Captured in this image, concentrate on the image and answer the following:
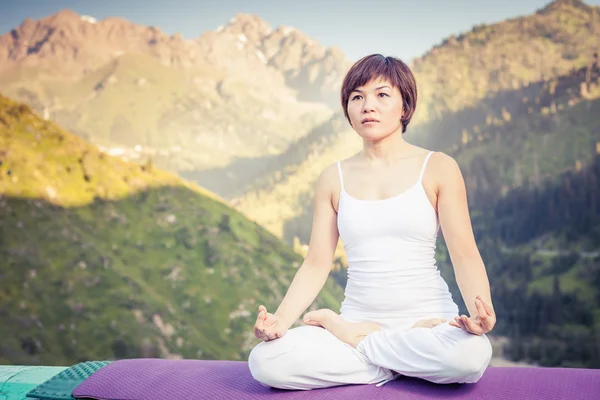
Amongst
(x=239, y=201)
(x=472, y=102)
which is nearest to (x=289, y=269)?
(x=239, y=201)

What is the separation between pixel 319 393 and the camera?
175 centimetres

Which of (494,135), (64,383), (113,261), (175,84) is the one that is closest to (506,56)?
(494,135)

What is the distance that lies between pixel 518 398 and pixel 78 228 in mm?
8700

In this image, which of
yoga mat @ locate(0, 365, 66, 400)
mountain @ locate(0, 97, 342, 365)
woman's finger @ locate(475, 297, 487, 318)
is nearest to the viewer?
woman's finger @ locate(475, 297, 487, 318)

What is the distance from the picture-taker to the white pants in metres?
1.64

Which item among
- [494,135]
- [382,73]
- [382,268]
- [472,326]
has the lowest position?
[472,326]

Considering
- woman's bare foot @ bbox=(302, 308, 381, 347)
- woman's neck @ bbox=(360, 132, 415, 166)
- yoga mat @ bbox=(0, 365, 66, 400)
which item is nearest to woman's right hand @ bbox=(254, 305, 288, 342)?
woman's bare foot @ bbox=(302, 308, 381, 347)

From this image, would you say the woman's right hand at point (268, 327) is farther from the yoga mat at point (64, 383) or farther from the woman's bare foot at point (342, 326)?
the yoga mat at point (64, 383)

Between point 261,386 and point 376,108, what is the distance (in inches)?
33.8

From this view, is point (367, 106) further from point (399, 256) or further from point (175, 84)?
point (175, 84)

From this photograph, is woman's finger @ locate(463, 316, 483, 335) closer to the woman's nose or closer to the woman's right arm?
the woman's right arm

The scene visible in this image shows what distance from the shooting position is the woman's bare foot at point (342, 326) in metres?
1.81

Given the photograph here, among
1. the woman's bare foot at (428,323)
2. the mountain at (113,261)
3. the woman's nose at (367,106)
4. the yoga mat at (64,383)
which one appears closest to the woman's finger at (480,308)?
the woman's bare foot at (428,323)

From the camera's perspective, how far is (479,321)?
1.56 m
